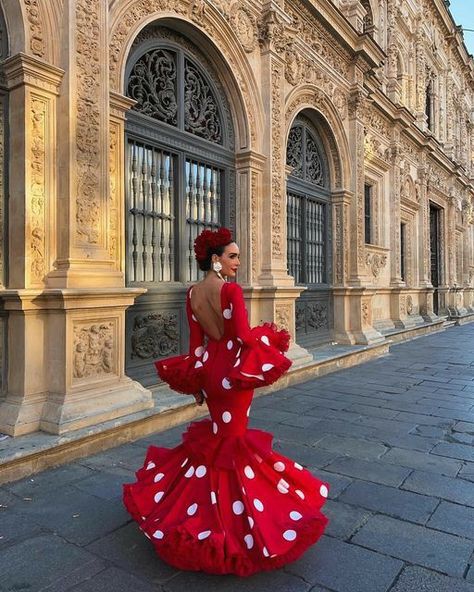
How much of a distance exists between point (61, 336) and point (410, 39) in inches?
640

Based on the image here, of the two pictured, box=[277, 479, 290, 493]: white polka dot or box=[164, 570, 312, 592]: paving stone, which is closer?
box=[164, 570, 312, 592]: paving stone

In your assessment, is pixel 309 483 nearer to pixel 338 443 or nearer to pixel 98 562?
pixel 98 562

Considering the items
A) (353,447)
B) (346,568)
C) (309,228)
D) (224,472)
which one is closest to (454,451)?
(353,447)

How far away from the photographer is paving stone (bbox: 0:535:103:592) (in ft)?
7.66

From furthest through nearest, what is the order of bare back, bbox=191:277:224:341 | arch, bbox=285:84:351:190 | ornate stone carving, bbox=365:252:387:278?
ornate stone carving, bbox=365:252:387:278, arch, bbox=285:84:351:190, bare back, bbox=191:277:224:341

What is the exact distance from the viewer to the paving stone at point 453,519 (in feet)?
9.41

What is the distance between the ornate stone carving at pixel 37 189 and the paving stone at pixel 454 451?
402 cm

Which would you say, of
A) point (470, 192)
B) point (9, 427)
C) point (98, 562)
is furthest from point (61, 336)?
point (470, 192)

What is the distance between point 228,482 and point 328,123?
28.9 ft

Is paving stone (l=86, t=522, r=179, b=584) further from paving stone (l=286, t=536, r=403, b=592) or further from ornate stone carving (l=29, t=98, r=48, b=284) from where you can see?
ornate stone carving (l=29, t=98, r=48, b=284)

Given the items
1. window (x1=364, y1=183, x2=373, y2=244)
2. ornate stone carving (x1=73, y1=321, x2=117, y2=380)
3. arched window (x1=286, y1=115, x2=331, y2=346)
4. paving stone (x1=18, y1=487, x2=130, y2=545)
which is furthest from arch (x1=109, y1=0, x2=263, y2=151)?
window (x1=364, y1=183, x2=373, y2=244)

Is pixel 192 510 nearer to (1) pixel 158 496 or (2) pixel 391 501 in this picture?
(1) pixel 158 496

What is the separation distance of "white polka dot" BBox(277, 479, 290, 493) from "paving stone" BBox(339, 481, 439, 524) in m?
0.93

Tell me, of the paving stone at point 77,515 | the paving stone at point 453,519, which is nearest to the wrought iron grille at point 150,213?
the paving stone at point 77,515
